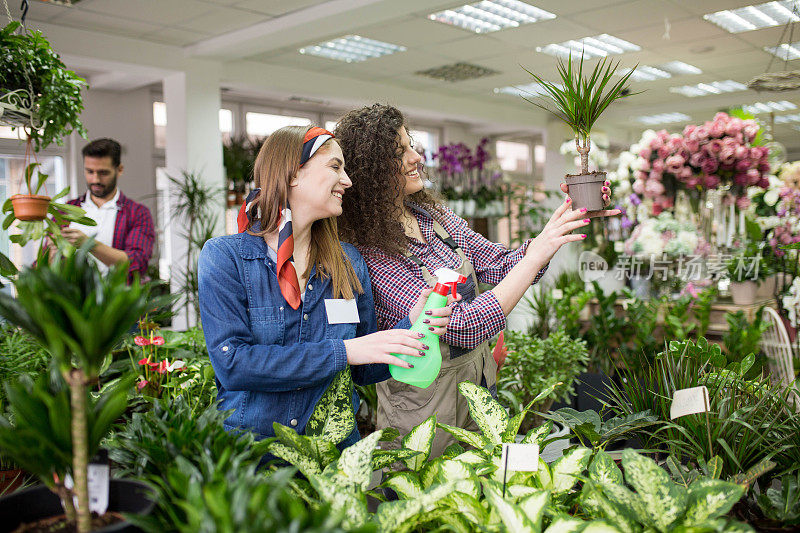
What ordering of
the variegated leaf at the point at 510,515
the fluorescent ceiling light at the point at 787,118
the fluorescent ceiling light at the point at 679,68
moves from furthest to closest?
the fluorescent ceiling light at the point at 787,118 → the fluorescent ceiling light at the point at 679,68 → the variegated leaf at the point at 510,515

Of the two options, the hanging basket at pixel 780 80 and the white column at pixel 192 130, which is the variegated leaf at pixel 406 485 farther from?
the white column at pixel 192 130

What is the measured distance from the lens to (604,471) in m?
1.14

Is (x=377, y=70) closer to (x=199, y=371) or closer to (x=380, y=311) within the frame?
(x=199, y=371)

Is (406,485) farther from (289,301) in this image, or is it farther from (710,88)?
(710,88)

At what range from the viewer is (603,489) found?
1.05 meters

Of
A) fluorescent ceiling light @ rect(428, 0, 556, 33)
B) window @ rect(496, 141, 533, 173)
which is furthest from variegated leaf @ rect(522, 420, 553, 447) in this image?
window @ rect(496, 141, 533, 173)

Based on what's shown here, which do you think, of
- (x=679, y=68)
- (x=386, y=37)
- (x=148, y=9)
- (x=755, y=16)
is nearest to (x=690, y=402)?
(x=148, y=9)

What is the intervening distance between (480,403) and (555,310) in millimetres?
2756

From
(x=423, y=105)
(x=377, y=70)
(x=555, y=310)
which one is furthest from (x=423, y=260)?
(x=423, y=105)

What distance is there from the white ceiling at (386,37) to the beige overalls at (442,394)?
120 inches

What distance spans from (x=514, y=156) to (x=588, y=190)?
11835 mm

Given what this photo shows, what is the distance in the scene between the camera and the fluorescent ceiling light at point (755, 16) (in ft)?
18.1

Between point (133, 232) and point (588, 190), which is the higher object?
point (588, 190)

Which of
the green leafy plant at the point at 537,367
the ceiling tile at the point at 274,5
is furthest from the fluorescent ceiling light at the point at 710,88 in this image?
the green leafy plant at the point at 537,367
